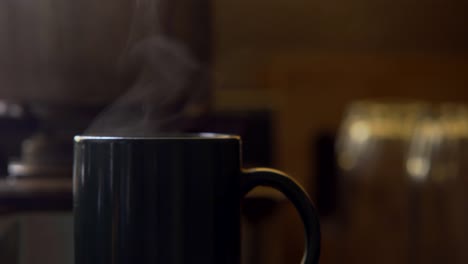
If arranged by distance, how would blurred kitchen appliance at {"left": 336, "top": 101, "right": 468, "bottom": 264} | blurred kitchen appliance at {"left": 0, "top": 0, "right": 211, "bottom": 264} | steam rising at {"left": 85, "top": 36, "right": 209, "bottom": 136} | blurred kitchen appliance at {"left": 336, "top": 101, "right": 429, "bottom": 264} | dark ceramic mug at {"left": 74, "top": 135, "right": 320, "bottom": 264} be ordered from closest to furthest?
dark ceramic mug at {"left": 74, "top": 135, "right": 320, "bottom": 264}
steam rising at {"left": 85, "top": 36, "right": 209, "bottom": 136}
blurred kitchen appliance at {"left": 0, "top": 0, "right": 211, "bottom": 264}
blurred kitchen appliance at {"left": 336, "top": 101, "right": 468, "bottom": 264}
blurred kitchen appliance at {"left": 336, "top": 101, "right": 429, "bottom": 264}

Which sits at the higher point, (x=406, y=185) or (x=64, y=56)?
(x=64, y=56)

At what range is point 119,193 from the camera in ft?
1.14

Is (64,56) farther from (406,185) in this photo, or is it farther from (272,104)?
(272,104)

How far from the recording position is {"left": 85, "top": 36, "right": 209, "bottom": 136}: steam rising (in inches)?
20.0

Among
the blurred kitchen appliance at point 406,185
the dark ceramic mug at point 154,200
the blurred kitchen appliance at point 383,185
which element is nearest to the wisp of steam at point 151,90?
the dark ceramic mug at point 154,200

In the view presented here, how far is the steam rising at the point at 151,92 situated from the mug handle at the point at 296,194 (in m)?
0.11

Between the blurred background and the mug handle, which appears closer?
the mug handle

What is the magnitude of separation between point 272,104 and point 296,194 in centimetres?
122

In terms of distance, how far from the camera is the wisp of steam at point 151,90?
510 millimetres

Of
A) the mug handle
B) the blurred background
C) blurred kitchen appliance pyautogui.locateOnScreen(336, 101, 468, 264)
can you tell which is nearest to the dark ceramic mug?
the mug handle

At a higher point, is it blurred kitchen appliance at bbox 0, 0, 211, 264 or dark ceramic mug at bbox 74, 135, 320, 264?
blurred kitchen appliance at bbox 0, 0, 211, 264

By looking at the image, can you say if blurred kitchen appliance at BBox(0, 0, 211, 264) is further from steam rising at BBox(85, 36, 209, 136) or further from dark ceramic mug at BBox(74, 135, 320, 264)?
dark ceramic mug at BBox(74, 135, 320, 264)

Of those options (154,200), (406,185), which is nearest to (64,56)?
(154,200)

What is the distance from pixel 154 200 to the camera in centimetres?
35
